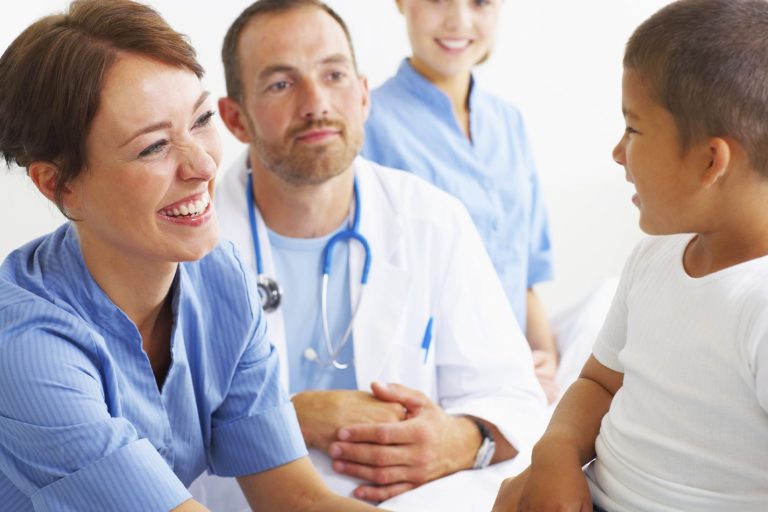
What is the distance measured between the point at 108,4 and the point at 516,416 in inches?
40.7

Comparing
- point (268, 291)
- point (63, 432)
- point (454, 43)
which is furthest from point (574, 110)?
point (63, 432)

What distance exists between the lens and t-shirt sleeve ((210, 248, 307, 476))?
1.57 metres

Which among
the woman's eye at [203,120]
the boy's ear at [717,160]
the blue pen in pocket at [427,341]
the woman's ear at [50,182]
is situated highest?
the woman's eye at [203,120]

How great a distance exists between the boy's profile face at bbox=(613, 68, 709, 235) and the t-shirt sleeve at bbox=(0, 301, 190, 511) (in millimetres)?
677

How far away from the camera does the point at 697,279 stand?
4.04ft

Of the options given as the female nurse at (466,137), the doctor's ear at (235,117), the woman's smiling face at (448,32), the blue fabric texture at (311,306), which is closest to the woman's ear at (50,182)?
the blue fabric texture at (311,306)

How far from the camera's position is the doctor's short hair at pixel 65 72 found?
133cm

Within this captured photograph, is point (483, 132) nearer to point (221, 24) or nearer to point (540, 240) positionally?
point (540, 240)

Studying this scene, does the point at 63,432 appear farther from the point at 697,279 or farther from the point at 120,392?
the point at 697,279

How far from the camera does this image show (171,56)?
1392 mm

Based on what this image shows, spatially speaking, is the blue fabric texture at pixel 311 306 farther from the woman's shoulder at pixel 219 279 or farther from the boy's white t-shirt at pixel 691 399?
the boy's white t-shirt at pixel 691 399

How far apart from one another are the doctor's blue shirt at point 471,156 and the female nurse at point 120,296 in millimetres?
962

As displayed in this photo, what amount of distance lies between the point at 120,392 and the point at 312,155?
749 millimetres

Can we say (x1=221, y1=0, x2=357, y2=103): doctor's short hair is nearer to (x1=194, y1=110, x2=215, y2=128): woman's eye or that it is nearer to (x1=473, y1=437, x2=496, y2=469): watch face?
(x1=194, y1=110, x2=215, y2=128): woman's eye
